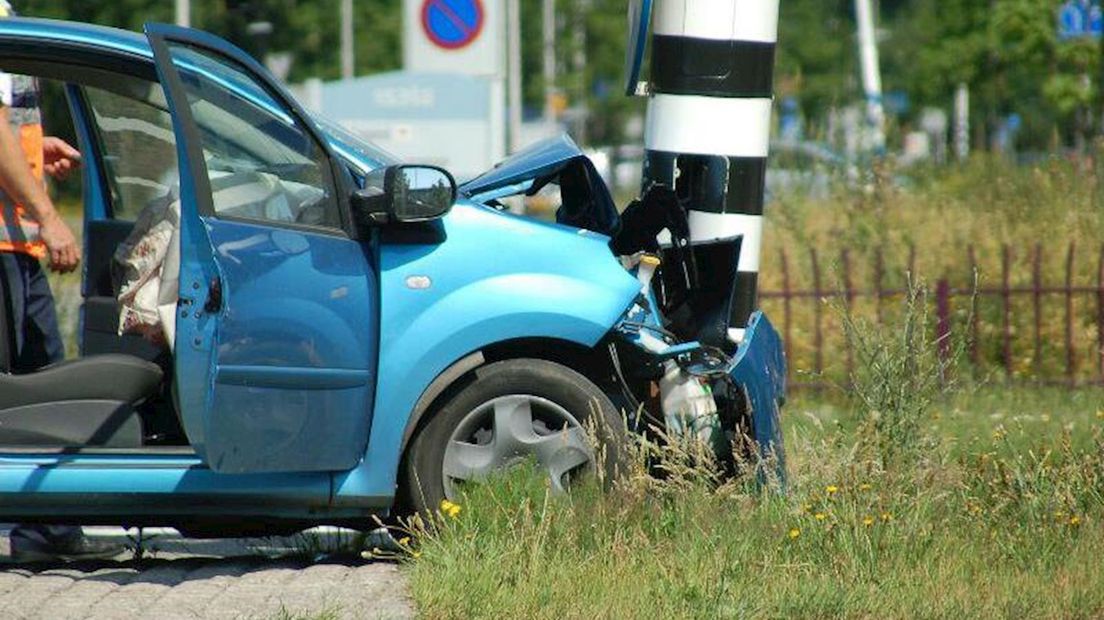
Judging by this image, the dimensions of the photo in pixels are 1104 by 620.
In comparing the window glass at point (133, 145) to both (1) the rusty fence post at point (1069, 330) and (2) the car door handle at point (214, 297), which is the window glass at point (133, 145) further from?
(1) the rusty fence post at point (1069, 330)

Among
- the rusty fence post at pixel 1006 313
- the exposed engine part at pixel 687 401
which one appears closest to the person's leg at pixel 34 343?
the exposed engine part at pixel 687 401

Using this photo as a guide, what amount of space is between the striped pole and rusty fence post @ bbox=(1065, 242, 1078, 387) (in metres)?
4.06

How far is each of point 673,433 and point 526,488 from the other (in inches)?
25.1

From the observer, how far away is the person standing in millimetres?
6547

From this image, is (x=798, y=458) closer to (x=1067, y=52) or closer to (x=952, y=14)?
(x=1067, y=52)

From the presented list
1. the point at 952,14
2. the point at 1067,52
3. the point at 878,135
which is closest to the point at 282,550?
the point at 878,135

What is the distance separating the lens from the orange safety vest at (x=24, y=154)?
22.1 ft

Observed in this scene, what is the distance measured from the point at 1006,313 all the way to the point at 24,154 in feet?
21.5

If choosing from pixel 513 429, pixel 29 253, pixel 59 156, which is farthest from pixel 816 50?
pixel 513 429

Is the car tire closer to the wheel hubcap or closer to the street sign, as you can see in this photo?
the wheel hubcap

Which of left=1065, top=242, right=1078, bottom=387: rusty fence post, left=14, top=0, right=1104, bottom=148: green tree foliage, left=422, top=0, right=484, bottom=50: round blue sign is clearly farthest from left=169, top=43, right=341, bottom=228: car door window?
left=14, top=0, right=1104, bottom=148: green tree foliage

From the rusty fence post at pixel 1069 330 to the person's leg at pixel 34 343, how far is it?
20.6ft

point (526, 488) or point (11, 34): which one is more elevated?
point (11, 34)

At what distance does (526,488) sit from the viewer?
5996 mm
